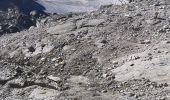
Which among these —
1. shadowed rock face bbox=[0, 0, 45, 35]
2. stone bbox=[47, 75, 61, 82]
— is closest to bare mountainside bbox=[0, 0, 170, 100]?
stone bbox=[47, 75, 61, 82]

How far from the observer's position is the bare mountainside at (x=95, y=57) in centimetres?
974

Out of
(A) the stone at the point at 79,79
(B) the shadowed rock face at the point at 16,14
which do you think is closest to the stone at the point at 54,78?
(A) the stone at the point at 79,79

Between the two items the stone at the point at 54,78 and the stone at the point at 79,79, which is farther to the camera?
the stone at the point at 54,78

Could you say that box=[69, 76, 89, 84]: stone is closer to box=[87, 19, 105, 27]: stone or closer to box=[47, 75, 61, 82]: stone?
box=[47, 75, 61, 82]: stone

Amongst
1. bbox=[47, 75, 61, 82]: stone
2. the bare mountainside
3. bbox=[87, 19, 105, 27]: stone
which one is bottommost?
bbox=[47, 75, 61, 82]: stone

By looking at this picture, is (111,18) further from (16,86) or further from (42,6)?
(42,6)

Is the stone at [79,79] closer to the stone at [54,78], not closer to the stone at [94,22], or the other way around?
the stone at [54,78]

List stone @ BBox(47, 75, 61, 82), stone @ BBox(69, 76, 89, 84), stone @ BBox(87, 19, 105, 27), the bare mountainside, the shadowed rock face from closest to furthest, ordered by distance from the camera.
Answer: the bare mountainside
stone @ BBox(69, 76, 89, 84)
stone @ BBox(47, 75, 61, 82)
stone @ BBox(87, 19, 105, 27)
the shadowed rock face

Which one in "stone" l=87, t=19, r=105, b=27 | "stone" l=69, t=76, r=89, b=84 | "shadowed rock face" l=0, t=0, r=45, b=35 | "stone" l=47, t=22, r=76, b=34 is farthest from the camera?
"shadowed rock face" l=0, t=0, r=45, b=35

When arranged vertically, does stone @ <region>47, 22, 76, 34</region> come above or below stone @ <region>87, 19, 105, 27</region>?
below

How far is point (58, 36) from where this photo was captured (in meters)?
13.2

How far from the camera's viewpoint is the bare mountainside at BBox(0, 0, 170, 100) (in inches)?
384

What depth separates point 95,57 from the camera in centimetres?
1149

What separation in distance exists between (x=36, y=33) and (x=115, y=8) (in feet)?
9.16
